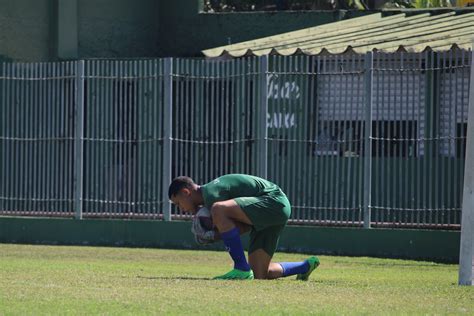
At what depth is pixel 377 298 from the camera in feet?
33.6

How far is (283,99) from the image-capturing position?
17.6 meters

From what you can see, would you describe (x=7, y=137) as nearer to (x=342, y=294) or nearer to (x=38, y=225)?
(x=38, y=225)

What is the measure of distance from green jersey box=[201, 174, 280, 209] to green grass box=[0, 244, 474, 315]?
0.79 meters

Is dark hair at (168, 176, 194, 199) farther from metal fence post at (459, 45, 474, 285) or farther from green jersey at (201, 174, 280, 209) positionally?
metal fence post at (459, 45, 474, 285)

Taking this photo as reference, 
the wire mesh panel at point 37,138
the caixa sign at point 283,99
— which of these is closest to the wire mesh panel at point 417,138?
the caixa sign at point 283,99

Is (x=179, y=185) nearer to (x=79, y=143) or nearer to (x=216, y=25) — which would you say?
(x=79, y=143)

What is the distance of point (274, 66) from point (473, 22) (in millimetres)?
3209

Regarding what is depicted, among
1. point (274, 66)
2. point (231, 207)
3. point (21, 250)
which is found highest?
point (274, 66)

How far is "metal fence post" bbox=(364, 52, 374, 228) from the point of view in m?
17.0

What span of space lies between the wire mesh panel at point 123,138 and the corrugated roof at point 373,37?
1.21 meters

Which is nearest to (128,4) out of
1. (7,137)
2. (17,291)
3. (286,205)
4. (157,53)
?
(157,53)

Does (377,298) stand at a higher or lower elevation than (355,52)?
lower

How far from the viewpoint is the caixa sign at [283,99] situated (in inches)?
693

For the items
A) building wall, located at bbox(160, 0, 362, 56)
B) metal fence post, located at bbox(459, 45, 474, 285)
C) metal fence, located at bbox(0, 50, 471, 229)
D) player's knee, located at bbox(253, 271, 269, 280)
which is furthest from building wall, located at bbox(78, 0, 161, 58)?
metal fence post, located at bbox(459, 45, 474, 285)
